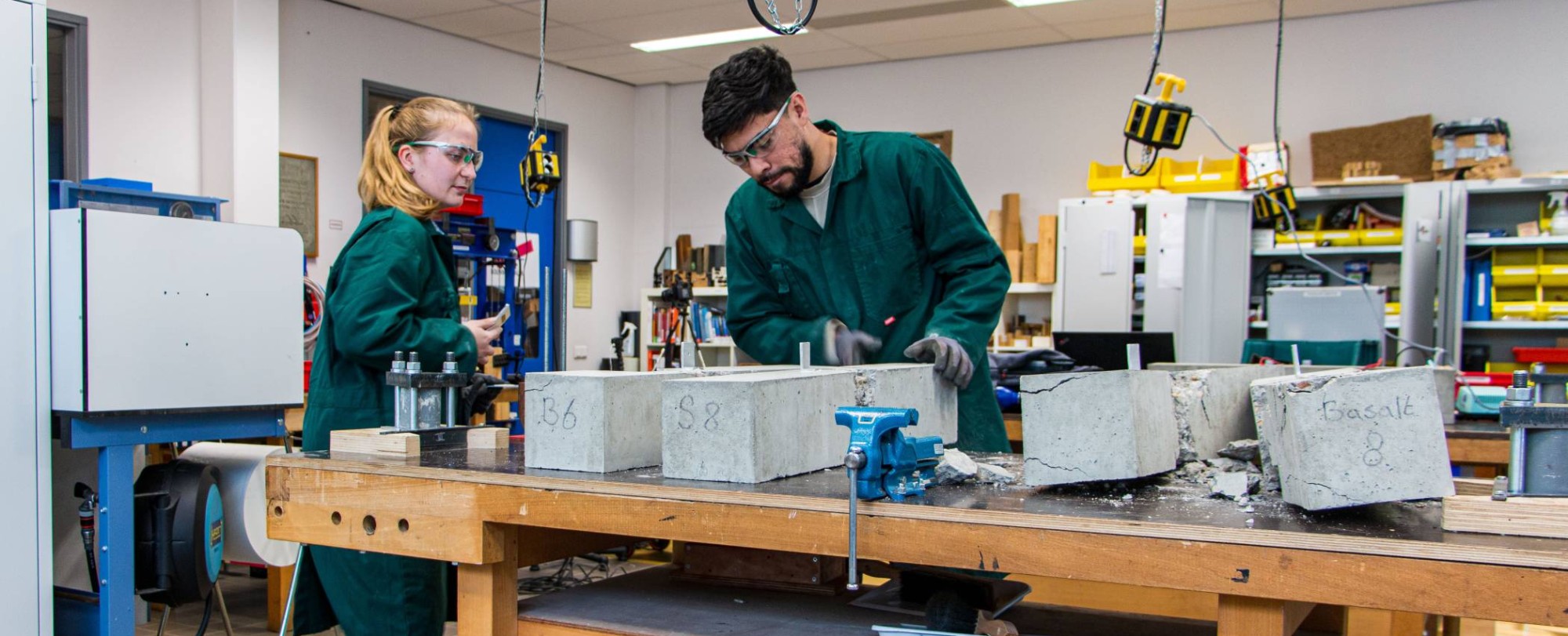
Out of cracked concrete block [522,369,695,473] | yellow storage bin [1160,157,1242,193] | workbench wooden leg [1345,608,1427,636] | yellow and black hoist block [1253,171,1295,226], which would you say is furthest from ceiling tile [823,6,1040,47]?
cracked concrete block [522,369,695,473]

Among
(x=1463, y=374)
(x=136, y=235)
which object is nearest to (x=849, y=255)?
(x=136, y=235)

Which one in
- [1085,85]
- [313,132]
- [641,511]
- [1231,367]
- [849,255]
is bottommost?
[641,511]

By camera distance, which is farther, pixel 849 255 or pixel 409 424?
pixel 849 255

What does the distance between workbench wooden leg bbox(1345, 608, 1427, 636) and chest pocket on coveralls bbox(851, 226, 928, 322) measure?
1.25m

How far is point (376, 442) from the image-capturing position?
1677 mm

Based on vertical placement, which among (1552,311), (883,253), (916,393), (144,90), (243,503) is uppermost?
(144,90)

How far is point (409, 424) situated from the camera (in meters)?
1.75

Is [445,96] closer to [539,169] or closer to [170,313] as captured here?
[539,169]

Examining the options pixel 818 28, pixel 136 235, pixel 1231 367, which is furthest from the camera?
pixel 818 28

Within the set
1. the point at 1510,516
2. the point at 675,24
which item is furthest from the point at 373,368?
the point at 675,24

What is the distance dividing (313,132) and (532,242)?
159 centimetres

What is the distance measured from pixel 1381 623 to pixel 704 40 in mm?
4884

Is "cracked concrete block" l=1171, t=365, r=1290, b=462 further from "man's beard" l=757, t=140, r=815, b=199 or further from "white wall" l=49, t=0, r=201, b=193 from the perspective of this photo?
"white wall" l=49, t=0, r=201, b=193

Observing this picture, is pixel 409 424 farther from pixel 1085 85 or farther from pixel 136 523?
pixel 1085 85
